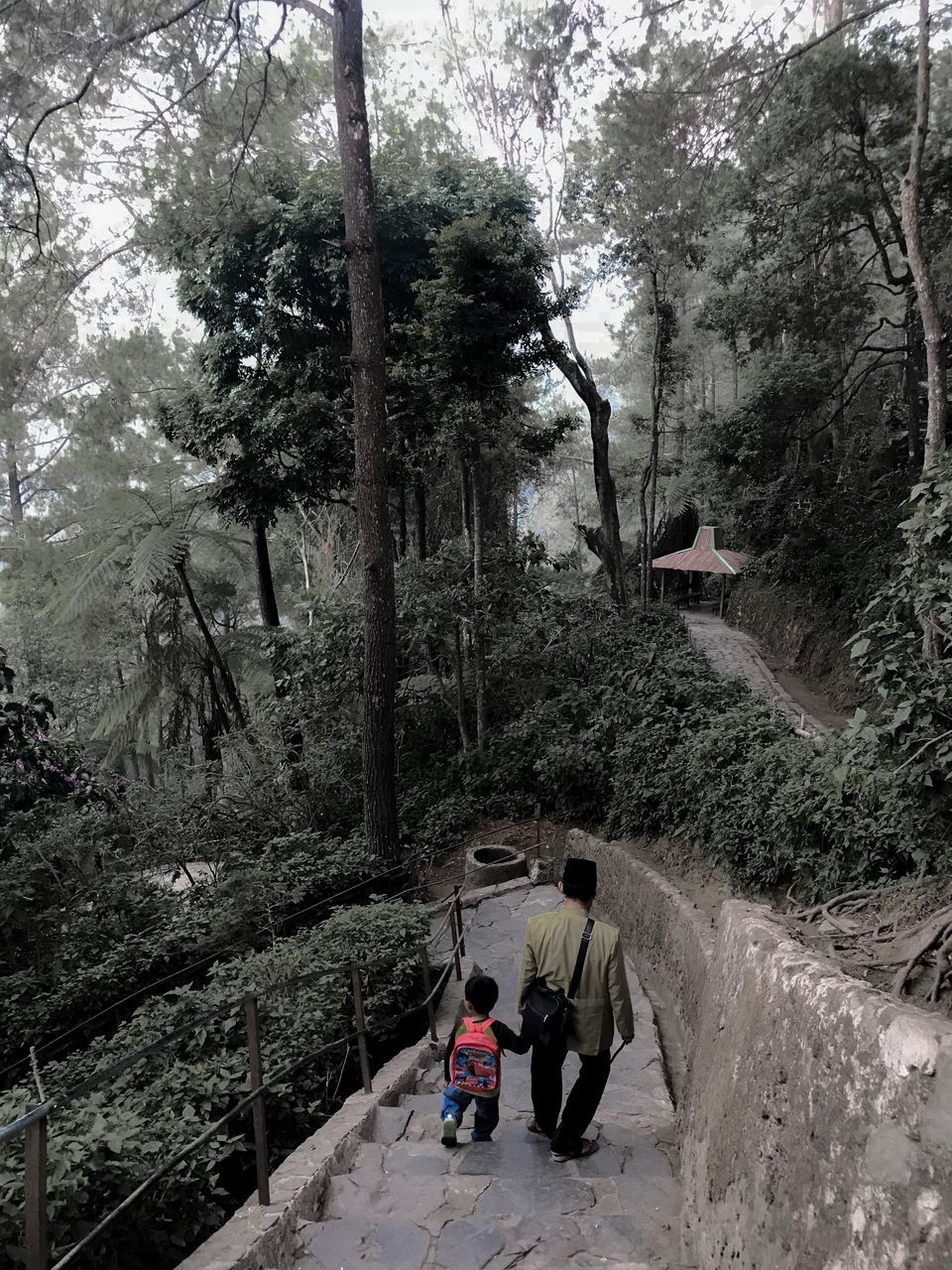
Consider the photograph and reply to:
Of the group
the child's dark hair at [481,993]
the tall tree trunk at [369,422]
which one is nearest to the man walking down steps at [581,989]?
the child's dark hair at [481,993]

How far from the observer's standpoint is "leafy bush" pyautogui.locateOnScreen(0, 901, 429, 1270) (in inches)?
109

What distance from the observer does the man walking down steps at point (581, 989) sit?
3.50m

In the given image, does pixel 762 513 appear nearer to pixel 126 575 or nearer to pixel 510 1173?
pixel 126 575

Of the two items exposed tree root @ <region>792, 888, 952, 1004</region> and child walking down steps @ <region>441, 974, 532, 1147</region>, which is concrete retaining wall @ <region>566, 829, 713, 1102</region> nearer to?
exposed tree root @ <region>792, 888, 952, 1004</region>

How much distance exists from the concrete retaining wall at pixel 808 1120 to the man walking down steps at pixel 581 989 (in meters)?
0.39

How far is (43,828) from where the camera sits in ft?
24.6

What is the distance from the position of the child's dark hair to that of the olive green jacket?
0.75 feet

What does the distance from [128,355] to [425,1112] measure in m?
17.9

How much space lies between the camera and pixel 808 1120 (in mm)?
2072

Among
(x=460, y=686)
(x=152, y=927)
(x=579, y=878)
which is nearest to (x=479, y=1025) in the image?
(x=579, y=878)

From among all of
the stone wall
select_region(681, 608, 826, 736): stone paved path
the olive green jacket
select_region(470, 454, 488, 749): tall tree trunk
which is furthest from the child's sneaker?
select_region(470, 454, 488, 749): tall tree trunk

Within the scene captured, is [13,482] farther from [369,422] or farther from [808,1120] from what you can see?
[808,1120]

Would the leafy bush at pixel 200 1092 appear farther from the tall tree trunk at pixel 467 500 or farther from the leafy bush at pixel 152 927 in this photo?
the tall tree trunk at pixel 467 500

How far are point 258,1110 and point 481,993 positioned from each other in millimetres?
1051
